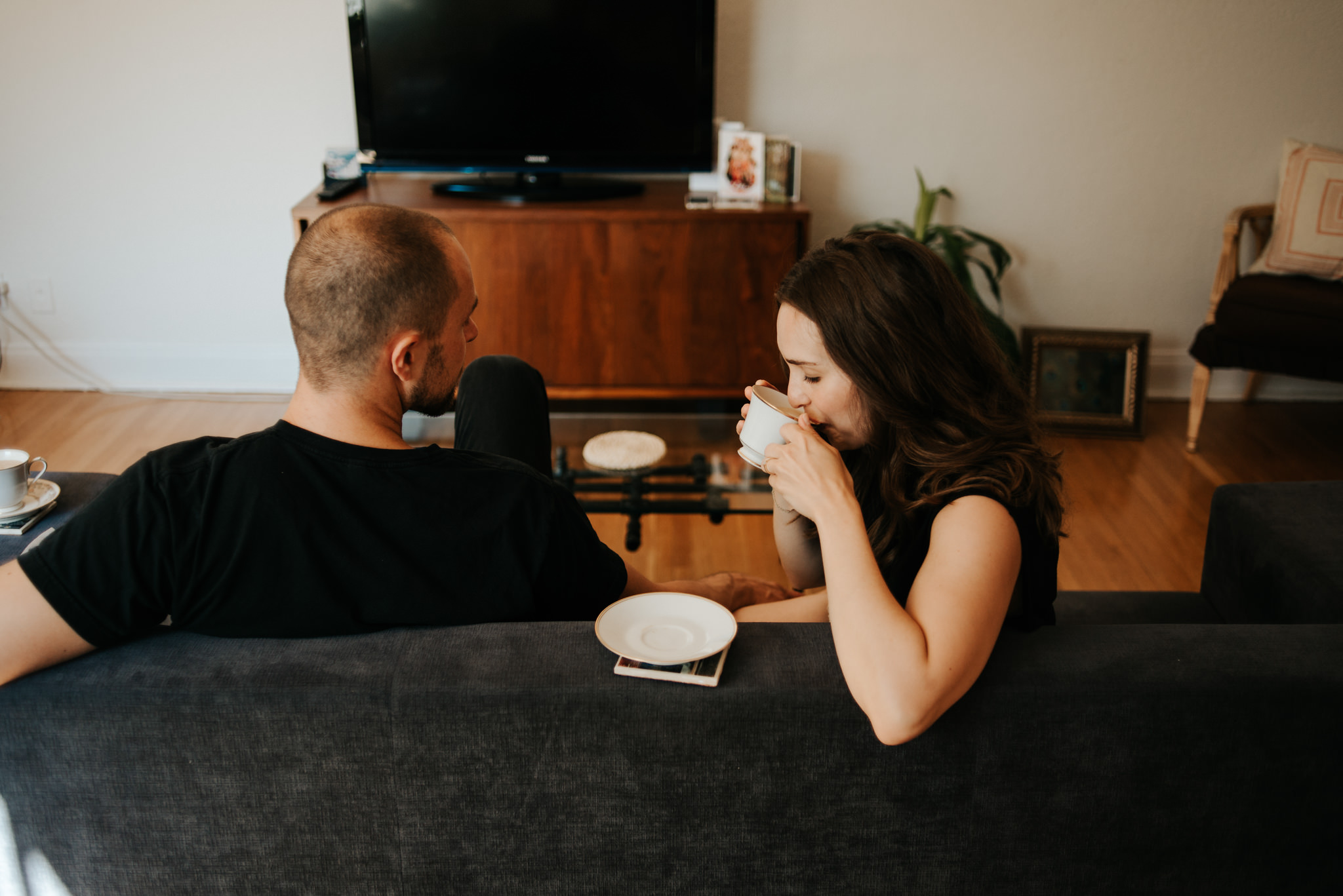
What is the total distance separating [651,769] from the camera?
36.9 inches

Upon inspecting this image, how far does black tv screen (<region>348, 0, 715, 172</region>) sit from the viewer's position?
2982 millimetres

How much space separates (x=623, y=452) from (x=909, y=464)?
4.39ft

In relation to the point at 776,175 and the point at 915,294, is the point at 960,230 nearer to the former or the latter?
the point at 776,175

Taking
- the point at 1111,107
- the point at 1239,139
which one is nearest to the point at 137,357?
the point at 1111,107

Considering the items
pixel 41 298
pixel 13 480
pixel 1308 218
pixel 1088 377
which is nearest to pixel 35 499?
pixel 13 480

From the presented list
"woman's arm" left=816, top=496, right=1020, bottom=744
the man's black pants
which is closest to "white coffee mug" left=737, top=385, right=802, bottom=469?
"woman's arm" left=816, top=496, right=1020, bottom=744

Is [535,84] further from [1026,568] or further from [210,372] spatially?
[1026,568]

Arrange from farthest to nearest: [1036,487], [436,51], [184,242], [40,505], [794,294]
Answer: [184,242], [436,51], [40,505], [794,294], [1036,487]

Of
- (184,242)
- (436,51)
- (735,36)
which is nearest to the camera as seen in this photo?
(436,51)

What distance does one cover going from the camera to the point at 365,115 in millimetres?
3096

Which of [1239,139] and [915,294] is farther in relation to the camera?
[1239,139]

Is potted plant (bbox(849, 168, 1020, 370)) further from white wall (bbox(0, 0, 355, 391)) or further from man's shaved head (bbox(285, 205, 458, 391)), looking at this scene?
man's shaved head (bbox(285, 205, 458, 391))

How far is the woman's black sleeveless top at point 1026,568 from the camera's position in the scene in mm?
1082

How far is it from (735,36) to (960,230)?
40.0 inches
